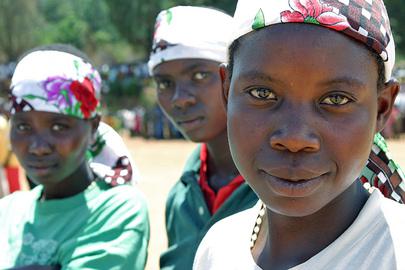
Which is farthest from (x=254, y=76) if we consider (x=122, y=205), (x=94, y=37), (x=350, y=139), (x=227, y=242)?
(x=94, y=37)

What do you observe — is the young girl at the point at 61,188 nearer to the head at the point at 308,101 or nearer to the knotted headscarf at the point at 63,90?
the knotted headscarf at the point at 63,90

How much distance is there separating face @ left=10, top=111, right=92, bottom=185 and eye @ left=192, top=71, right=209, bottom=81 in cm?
53

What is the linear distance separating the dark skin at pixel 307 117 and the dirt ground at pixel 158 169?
5660 mm

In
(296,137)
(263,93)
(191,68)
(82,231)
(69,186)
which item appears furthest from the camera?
(191,68)

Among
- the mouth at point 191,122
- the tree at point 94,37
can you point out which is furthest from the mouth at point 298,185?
the tree at point 94,37

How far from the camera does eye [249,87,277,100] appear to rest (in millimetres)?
1429

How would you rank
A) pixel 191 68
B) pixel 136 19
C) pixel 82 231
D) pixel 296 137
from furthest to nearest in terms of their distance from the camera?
1. pixel 136 19
2. pixel 191 68
3. pixel 82 231
4. pixel 296 137

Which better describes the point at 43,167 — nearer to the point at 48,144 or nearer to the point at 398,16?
the point at 48,144

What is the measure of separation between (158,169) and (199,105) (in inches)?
547

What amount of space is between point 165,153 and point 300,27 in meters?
19.5

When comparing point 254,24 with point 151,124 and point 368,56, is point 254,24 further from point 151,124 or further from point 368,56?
point 151,124

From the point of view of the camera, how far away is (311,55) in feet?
4.50

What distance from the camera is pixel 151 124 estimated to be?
26297mm

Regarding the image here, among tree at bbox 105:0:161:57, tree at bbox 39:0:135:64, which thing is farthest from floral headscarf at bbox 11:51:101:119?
tree at bbox 39:0:135:64
